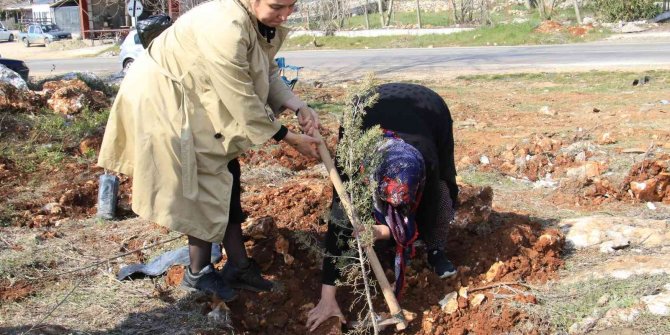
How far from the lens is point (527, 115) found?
27.5 feet

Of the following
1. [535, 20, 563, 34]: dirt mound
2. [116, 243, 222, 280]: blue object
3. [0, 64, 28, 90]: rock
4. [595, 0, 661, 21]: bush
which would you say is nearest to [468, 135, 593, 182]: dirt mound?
[116, 243, 222, 280]: blue object

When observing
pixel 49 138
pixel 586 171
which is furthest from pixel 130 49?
pixel 586 171

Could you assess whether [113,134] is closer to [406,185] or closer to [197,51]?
[197,51]

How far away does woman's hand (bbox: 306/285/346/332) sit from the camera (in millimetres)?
2949

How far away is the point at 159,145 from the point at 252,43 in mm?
573

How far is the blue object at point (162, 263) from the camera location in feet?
11.6

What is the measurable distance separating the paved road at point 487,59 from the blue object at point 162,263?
9.84 metres

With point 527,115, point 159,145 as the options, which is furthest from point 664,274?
point 527,115

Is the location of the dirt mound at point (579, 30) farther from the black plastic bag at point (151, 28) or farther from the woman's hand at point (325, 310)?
the woman's hand at point (325, 310)

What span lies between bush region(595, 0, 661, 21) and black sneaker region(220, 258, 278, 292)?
2044 centimetres

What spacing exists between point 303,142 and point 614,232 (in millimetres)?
2060

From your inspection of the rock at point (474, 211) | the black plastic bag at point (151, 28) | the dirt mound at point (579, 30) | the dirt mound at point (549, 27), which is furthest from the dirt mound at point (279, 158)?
the dirt mound at point (549, 27)

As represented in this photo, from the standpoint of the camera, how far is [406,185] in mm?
2568

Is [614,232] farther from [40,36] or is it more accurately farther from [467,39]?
[40,36]
